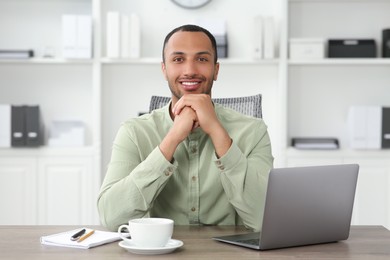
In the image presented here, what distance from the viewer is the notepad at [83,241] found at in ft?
5.31

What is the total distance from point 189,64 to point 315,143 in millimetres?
2386

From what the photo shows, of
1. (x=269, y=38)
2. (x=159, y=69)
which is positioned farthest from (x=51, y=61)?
(x=269, y=38)

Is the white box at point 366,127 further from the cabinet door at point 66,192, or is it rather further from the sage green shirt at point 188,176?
→ the sage green shirt at point 188,176

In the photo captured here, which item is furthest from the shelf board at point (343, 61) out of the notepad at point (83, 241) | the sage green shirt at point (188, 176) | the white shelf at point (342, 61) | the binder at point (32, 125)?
the notepad at point (83, 241)

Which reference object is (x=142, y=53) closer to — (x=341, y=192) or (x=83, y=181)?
(x=83, y=181)

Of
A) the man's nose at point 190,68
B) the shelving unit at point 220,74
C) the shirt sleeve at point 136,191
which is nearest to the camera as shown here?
the shirt sleeve at point 136,191

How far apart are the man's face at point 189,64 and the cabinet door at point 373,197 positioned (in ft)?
7.89

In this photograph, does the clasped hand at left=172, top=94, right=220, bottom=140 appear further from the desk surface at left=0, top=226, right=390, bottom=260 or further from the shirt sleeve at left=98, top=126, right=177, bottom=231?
the desk surface at left=0, top=226, right=390, bottom=260

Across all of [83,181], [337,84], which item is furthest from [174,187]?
[337,84]

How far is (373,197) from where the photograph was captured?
14.3 feet

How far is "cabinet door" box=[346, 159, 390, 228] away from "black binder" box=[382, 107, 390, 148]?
15 cm

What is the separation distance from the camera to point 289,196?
5.16 feet

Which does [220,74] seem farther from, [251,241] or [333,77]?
[251,241]

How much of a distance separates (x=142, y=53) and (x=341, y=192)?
3.05m
